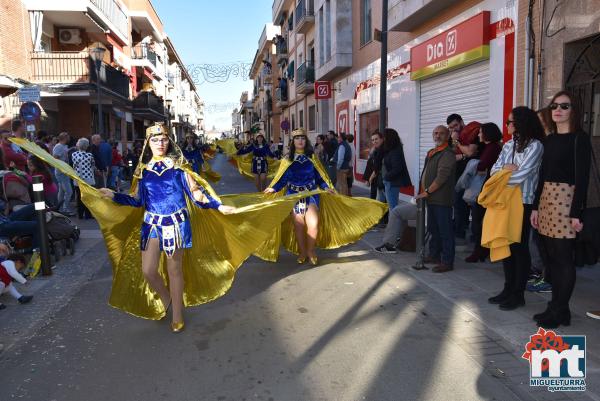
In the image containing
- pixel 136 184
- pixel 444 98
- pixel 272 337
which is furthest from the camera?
pixel 444 98

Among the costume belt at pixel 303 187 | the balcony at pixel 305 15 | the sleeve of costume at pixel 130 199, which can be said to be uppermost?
the balcony at pixel 305 15

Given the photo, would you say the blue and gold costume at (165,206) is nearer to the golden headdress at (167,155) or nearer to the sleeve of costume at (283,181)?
the golden headdress at (167,155)

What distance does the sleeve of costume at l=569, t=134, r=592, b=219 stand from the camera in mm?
3881

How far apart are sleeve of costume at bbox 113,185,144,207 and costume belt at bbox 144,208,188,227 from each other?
0.20 m

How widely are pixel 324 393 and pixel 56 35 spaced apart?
23.8 meters

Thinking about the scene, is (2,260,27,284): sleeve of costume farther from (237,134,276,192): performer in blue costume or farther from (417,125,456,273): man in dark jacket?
(237,134,276,192): performer in blue costume

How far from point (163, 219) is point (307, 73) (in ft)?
74.6

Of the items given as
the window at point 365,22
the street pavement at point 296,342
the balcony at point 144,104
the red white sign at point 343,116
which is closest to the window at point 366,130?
the red white sign at point 343,116

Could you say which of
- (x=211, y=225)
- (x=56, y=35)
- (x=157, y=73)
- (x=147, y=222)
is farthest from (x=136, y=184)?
(x=157, y=73)

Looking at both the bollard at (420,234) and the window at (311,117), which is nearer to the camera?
the bollard at (420,234)

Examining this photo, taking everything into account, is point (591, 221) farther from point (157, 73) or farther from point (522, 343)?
point (157, 73)

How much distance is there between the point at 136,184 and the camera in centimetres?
450

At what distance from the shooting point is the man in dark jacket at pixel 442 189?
19.5 ft
